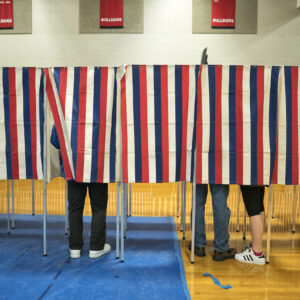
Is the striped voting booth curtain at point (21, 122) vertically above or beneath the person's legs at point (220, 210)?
above

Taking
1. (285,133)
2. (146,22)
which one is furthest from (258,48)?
(285,133)

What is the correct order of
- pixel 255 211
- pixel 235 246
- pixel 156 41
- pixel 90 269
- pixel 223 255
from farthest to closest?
pixel 156 41 < pixel 235 246 < pixel 223 255 < pixel 255 211 < pixel 90 269

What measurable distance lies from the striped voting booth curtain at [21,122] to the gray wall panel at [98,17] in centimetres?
428

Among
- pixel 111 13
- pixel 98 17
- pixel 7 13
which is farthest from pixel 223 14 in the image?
pixel 7 13

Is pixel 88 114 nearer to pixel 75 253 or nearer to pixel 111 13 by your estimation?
pixel 75 253

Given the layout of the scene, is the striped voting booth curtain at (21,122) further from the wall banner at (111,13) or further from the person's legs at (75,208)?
the wall banner at (111,13)

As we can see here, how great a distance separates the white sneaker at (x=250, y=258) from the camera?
8.82 ft

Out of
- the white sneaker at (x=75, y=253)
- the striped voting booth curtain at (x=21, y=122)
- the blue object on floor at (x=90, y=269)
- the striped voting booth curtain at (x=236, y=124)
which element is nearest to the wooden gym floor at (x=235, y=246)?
the blue object on floor at (x=90, y=269)

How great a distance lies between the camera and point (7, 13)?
6656 mm

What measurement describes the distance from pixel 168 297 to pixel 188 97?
4.89ft

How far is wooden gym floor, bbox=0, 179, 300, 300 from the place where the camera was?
2.25 meters

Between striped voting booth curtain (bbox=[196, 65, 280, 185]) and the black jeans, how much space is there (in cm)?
84

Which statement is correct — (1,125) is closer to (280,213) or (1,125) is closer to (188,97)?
(188,97)

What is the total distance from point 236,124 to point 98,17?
498cm
